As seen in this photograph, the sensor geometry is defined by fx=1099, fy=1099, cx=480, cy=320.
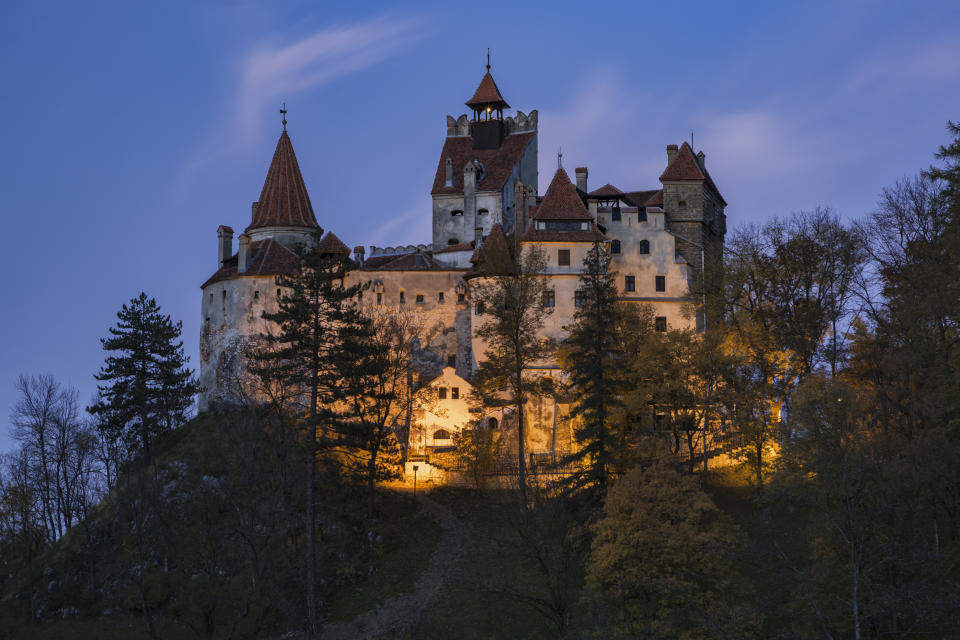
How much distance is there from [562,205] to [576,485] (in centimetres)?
2532

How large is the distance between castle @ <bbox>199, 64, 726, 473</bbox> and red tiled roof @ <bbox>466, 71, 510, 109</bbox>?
14cm

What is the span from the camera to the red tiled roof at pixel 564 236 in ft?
221

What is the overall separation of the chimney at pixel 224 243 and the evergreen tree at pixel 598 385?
34.9 meters

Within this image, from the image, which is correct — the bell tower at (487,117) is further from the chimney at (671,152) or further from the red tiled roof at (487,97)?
the chimney at (671,152)

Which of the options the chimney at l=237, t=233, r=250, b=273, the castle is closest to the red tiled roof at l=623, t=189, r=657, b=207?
the castle

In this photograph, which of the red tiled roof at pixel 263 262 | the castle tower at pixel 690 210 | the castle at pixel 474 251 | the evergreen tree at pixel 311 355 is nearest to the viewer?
the evergreen tree at pixel 311 355

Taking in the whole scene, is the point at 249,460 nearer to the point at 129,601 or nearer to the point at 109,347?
the point at 129,601

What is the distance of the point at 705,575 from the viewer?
37.0m

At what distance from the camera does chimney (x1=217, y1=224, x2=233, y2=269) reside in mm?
78812

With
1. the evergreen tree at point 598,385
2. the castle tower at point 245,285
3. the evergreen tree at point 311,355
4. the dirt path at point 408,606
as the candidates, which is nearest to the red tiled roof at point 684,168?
the evergreen tree at point 598,385

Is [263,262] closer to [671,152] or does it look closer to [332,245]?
[332,245]

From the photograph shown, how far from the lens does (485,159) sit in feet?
274

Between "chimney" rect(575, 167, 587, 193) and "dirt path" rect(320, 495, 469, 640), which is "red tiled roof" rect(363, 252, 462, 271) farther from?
"dirt path" rect(320, 495, 469, 640)

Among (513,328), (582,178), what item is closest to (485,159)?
(582,178)
